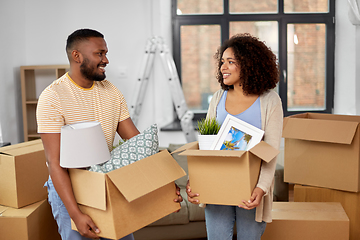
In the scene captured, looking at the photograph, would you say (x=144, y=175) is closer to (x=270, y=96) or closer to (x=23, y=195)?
(x=270, y=96)

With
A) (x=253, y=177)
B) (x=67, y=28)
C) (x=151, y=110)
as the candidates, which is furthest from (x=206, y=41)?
(x=253, y=177)

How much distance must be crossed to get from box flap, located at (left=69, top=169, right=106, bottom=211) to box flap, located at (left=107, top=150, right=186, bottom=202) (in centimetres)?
5

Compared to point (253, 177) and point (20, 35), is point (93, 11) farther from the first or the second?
point (253, 177)

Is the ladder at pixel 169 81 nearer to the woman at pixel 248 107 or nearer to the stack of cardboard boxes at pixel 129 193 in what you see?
the woman at pixel 248 107

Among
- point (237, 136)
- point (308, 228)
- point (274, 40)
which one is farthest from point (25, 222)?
point (274, 40)

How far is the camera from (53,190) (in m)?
1.33

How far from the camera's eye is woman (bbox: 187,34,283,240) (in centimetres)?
138

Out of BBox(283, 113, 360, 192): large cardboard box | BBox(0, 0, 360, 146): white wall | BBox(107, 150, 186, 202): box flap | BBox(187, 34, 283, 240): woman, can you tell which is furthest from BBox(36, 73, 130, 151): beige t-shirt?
BBox(0, 0, 360, 146): white wall

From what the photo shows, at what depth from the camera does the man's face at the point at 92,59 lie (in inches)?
53.0

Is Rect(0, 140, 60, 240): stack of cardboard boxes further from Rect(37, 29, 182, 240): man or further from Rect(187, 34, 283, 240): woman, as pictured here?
Rect(187, 34, 283, 240): woman

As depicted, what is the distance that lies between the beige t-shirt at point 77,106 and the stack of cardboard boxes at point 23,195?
72 centimetres

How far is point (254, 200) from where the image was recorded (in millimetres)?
1284

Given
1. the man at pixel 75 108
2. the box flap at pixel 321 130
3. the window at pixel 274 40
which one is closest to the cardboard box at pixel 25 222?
the man at pixel 75 108

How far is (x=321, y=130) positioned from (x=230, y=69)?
888 mm
